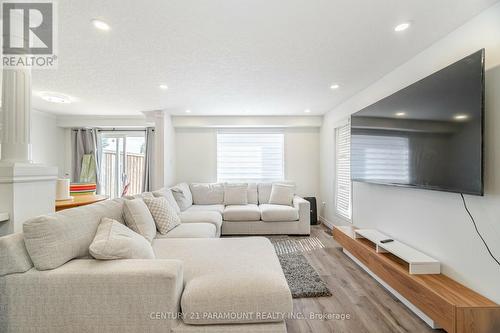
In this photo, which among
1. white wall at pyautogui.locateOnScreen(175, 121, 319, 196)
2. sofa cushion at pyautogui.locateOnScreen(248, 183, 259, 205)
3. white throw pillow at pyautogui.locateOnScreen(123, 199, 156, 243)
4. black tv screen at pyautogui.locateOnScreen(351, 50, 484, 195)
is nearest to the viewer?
black tv screen at pyautogui.locateOnScreen(351, 50, 484, 195)

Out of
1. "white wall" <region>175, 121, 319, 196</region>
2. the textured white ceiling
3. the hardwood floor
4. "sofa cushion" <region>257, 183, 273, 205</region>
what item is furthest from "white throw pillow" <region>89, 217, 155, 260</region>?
"white wall" <region>175, 121, 319, 196</region>

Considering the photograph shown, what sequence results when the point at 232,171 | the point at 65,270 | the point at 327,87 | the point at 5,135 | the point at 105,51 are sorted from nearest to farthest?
the point at 65,270, the point at 5,135, the point at 105,51, the point at 327,87, the point at 232,171

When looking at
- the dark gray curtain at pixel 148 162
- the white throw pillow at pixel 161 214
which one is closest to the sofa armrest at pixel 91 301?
the white throw pillow at pixel 161 214

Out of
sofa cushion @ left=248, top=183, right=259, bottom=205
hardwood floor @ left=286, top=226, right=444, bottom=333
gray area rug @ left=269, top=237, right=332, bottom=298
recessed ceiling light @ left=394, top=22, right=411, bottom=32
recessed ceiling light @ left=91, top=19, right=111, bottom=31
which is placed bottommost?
hardwood floor @ left=286, top=226, right=444, bottom=333

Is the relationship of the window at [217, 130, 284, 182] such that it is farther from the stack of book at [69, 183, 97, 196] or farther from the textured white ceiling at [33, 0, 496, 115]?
the stack of book at [69, 183, 97, 196]

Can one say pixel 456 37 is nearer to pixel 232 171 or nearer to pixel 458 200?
pixel 458 200

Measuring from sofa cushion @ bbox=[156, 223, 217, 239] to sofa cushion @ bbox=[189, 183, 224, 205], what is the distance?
1642 mm

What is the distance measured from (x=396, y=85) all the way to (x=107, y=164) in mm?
5941

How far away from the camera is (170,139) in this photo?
471cm

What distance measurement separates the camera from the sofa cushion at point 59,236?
4.00ft

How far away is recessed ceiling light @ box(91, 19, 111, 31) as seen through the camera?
1714 mm

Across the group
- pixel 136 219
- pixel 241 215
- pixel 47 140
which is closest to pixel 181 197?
pixel 241 215

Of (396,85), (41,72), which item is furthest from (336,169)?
(41,72)

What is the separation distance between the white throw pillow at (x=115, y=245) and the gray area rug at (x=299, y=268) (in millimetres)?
1458
